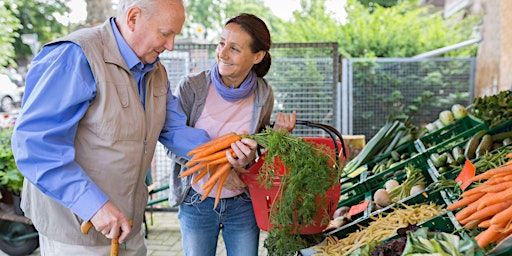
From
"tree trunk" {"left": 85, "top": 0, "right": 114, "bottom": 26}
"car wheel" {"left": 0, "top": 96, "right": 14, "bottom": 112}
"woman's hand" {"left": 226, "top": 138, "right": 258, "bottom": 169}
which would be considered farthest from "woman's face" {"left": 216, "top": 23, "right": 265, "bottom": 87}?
"car wheel" {"left": 0, "top": 96, "right": 14, "bottom": 112}

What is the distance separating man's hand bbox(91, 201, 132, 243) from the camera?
183 centimetres

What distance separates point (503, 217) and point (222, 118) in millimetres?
1404

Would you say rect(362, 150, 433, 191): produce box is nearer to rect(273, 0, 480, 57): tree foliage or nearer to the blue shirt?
the blue shirt

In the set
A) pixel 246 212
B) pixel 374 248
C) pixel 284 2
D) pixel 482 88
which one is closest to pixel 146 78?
pixel 246 212

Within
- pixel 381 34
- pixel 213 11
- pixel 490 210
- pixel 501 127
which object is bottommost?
pixel 490 210

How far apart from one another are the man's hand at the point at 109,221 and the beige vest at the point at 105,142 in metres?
0.17

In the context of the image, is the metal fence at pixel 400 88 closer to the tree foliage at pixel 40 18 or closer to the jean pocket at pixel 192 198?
the jean pocket at pixel 192 198

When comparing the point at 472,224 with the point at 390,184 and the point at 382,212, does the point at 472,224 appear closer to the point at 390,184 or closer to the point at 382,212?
the point at 382,212

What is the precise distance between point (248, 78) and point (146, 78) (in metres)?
0.67

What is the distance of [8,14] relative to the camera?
12242 millimetres

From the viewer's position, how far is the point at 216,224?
271cm

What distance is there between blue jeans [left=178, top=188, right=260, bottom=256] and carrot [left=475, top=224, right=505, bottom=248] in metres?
1.17

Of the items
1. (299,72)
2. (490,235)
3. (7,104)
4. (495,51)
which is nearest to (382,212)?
(490,235)

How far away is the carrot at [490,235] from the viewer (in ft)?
6.62
